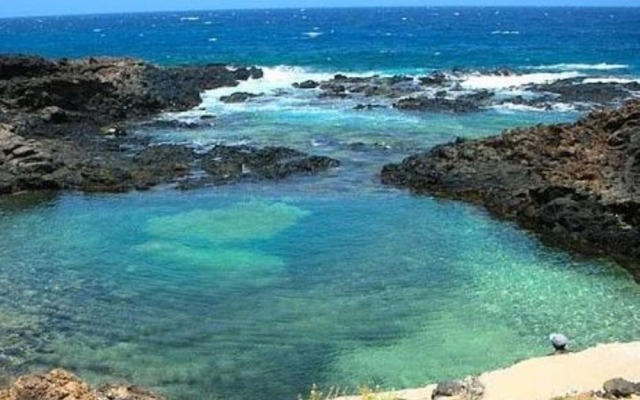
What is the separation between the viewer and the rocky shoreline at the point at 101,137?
35.0 meters

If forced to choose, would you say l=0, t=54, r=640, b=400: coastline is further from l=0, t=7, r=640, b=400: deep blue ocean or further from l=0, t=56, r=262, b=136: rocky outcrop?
l=0, t=56, r=262, b=136: rocky outcrop

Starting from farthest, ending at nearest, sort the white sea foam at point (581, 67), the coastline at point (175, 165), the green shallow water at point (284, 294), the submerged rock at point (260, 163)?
the white sea foam at point (581, 67) → the submerged rock at point (260, 163) → the coastline at point (175, 165) → the green shallow water at point (284, 294)

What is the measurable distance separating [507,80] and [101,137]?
37.6 m

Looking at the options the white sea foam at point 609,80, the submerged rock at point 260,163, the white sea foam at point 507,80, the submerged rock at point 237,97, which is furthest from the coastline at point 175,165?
the white sea foam at point 609,80

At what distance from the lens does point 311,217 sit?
2972 cm

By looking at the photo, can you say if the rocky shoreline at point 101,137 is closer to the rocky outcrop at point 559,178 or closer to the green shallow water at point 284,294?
the green shallow water at point 284,294

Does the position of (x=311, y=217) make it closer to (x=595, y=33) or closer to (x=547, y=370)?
(x=547, y=370)

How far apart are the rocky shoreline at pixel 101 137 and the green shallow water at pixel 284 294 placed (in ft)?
11.5

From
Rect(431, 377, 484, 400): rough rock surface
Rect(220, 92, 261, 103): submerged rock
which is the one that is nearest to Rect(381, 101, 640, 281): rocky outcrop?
Rect(431, 377, 484, 400): rough rock surface

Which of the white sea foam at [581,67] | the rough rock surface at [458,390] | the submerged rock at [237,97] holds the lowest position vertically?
the white sea foam at [581,67]

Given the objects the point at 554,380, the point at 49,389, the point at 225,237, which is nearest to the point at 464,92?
the point at 225,237

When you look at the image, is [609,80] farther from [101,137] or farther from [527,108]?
[101,137]

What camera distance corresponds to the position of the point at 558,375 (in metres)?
16.4

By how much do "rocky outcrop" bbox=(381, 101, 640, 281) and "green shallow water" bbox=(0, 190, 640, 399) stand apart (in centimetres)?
120
